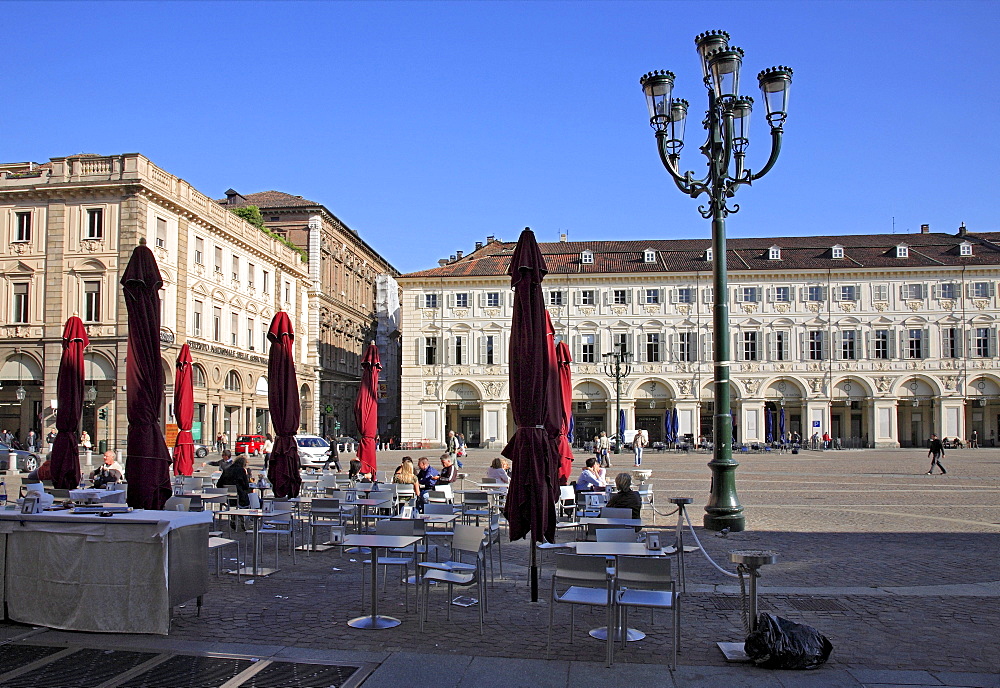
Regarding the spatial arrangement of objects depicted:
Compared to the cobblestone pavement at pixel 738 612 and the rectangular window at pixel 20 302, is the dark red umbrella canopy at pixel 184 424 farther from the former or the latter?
the rectangular window at pixel 20 302

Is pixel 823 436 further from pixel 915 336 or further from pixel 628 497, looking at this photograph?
pixel 628 497

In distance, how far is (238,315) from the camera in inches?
1986

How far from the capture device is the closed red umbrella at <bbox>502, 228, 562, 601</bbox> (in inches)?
345

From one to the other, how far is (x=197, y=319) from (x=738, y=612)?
136 ft

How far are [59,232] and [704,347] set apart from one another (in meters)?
40.1

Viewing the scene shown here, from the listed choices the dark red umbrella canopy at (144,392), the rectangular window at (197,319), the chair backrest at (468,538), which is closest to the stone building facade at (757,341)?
the rectangular window at (197,319)

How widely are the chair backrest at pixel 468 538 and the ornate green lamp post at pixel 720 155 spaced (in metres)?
6.08

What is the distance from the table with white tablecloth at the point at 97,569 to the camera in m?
7.31

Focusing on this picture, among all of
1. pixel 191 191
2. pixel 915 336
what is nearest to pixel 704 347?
pixel 915 336

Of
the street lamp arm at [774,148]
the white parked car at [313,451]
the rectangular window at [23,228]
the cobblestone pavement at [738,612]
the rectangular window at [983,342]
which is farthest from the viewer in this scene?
the rectangular window at [983,342]

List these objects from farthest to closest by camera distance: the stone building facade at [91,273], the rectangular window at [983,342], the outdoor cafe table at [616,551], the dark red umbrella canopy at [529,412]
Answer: the rectangular window at [983,342] → the stone building facade at [91,273] → the dark red umbrella canopy at [529,412] → the outdoor cafe table at [616,551]

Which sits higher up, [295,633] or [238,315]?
[238,315]

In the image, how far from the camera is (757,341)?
5762 cm

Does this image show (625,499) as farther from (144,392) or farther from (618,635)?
(144,392)
